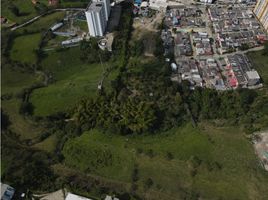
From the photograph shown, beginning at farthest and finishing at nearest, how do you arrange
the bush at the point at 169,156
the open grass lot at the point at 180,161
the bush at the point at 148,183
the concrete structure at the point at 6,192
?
the bush at the point at 169,156 → the bush at the point at 148,183 → the open grass lot at the point at 180,161 → the concrete structure at the point at 6,192

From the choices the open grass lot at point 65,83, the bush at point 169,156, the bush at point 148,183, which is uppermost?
the open grass lot at point 65,83

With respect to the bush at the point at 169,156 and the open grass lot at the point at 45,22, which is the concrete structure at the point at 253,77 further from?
the open grass lot at the point at 45,22

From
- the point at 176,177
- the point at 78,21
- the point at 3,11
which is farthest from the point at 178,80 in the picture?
the point at 3,11

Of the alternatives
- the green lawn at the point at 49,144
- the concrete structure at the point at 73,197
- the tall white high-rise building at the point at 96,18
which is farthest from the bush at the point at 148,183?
the tall white high-rise building at the point at 96,18

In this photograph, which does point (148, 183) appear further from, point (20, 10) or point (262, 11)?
point (20, 10)

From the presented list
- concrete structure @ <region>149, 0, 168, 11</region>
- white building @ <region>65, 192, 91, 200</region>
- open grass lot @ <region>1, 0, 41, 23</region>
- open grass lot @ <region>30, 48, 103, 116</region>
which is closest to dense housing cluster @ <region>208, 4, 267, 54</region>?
concrete structure @ <region>149, 0, 168, 11</region>

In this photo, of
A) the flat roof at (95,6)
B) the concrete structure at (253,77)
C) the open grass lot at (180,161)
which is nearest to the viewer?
the open grass lot at (180,161)

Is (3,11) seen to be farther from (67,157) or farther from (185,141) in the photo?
(185,141)

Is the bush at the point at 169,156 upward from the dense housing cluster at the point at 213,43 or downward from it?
downward
